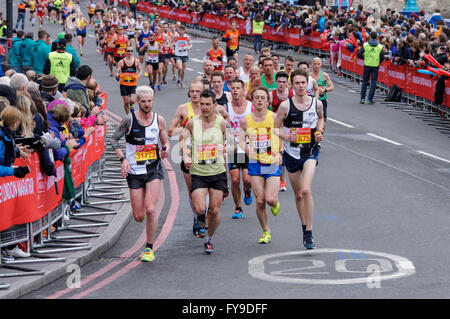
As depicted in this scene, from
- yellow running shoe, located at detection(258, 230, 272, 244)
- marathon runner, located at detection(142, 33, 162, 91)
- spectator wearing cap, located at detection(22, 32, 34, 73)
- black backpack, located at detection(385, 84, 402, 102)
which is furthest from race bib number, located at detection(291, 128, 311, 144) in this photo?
marathon runner, located at detection(142, 33, 162, 91)

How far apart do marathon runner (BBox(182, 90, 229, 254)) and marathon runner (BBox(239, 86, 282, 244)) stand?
43 cm

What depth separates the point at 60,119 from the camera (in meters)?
11.1

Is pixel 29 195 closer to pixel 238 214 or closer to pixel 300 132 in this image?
pixel 300 132

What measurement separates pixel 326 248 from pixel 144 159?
2.47m

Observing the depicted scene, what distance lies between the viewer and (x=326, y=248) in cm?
1066

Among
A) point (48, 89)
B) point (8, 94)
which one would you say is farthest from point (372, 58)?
point (8, 94)

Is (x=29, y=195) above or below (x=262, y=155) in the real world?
below

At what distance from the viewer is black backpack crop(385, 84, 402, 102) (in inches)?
1033

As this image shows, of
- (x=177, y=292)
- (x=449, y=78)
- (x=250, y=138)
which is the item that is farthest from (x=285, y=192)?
(x=449, y=78)

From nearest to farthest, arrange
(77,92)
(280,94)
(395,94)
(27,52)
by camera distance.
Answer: (280,94) → (77,92) → (27,52) → (395,94)

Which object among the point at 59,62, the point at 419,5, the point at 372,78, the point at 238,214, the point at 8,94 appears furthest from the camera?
the point at 419,5

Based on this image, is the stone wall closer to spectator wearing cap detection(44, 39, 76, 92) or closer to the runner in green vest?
the runner in green vest

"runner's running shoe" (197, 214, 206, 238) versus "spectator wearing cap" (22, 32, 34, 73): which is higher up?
"spectator wearing cap" (22, 32, 34, 73)

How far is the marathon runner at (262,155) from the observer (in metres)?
10.8
